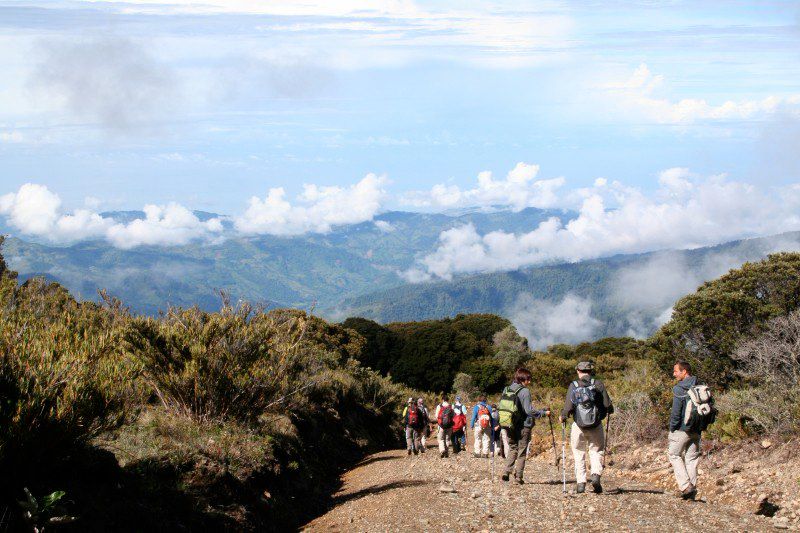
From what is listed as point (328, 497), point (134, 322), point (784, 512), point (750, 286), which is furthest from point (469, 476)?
point (750, 286)

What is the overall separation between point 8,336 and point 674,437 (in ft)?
27.6

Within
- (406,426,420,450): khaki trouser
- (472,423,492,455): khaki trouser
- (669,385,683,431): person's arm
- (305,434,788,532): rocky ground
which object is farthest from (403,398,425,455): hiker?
(669,385,683,431): person's arm

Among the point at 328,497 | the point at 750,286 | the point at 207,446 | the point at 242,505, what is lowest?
the point at 328,497

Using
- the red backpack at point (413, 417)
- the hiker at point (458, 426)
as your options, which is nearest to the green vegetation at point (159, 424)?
the red backpack at point (413, 417)

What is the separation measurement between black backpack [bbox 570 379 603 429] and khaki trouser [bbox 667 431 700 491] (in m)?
1.06

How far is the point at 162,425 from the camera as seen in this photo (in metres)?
9.92

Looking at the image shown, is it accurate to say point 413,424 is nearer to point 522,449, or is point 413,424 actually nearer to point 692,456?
point 522,449

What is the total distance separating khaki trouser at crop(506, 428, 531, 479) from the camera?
977cm

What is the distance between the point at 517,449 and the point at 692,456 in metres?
2.56

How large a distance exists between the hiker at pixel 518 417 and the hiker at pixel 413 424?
21.1ft

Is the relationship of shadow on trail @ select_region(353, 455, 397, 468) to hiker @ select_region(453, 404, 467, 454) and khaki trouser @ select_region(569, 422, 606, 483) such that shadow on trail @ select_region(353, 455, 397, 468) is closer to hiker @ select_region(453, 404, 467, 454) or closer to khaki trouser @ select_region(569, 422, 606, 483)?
hiker @ select_region(453, 404, 467, 454)

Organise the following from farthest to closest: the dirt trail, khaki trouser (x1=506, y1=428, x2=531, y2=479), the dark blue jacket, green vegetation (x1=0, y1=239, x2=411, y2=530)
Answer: khaki trouser (x1=506, y1=428, x2=531, y2=479), the dark blue jacket, the dirt trail, green vegetation (x1=0, y1=239, x2=411, y2=530)

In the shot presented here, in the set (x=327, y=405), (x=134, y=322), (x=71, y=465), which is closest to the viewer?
(x=71, y=465)

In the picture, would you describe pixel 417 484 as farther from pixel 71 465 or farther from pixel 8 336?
pixel 8 336
